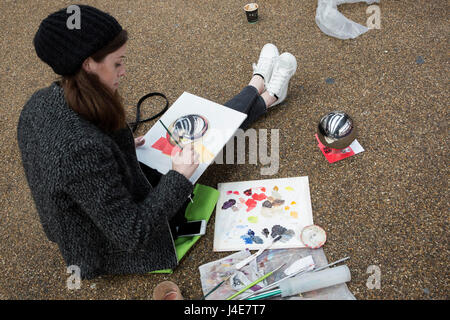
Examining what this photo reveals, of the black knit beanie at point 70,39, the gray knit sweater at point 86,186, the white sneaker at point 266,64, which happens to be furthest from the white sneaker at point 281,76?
the black knit beanie at point 70,39

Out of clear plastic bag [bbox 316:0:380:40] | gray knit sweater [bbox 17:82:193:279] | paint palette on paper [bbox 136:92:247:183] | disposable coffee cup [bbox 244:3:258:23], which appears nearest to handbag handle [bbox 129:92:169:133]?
paint palette on paper [bbox 136:92:247:183]

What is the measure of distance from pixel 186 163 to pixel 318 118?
734 millimetres

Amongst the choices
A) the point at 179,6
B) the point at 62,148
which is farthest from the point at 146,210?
the point at 179,6

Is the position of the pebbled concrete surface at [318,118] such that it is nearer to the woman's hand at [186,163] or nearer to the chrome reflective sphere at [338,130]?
the chrome reflective sphere at [338,130]

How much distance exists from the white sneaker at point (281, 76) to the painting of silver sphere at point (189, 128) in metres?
0.39

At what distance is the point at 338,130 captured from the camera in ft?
4.02

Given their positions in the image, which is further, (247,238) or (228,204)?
(228,204)

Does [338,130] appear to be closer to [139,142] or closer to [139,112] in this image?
[139,142]

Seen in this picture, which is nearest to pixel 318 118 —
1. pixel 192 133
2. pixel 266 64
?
pixel 266 64

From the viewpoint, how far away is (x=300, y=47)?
1814mm

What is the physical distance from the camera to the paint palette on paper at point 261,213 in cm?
118

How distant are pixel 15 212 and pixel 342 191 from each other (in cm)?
134

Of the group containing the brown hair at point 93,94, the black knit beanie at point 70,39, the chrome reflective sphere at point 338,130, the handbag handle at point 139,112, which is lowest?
the handbag handle at point 139,112

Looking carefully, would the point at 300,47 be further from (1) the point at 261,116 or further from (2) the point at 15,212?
(2) the point at 15,212
